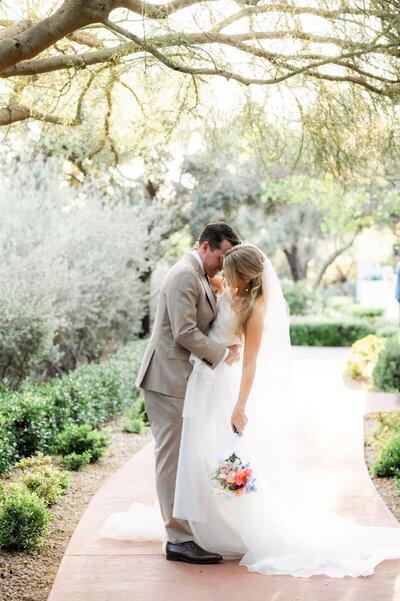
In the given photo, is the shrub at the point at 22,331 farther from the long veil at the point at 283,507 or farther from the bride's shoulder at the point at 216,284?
the long veil at the point at 283,507

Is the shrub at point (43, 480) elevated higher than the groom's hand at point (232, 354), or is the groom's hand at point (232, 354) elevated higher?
the groom's hand at point (232, 354)

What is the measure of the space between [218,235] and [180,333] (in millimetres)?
714

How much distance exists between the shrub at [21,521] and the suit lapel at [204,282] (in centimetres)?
182

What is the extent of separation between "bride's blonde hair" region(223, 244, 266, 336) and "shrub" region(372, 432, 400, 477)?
2.91 metres

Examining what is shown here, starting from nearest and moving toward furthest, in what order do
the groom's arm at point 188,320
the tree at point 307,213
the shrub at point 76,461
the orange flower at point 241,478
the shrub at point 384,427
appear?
the orange flower at point 241,478
the groom's arm at point 188,320
the shrub at point 76,461
the shrub at point 384,427
the tree at point 307,213

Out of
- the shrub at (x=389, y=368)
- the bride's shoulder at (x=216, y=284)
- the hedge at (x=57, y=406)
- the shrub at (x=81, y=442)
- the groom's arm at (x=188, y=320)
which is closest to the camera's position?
the groom's arm at (x=188, y=320)

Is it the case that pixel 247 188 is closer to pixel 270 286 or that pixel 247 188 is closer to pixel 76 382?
pixel 76 382

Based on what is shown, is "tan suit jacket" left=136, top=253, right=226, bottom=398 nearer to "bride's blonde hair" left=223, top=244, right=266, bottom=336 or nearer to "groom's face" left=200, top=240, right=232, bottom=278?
"groom's face" left=200, top=240, right=232, bottom=278

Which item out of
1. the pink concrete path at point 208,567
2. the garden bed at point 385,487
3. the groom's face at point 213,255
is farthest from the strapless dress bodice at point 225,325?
the garden bed at point 385,487

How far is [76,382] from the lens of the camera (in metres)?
9.24

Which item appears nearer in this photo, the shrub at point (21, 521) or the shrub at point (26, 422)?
the shrub at point (21, 521)

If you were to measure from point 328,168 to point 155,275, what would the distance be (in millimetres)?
10729

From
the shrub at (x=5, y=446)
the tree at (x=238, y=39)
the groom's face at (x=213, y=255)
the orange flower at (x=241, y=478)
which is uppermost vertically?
the tree at (x=238, y=39)

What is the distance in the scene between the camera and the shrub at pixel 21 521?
17.3ft
